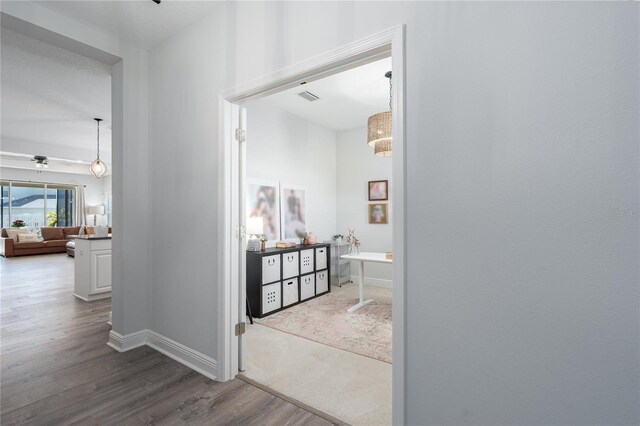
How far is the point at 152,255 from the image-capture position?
9.56 feet

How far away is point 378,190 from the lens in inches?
212

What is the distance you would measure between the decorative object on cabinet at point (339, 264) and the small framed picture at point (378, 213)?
0.70 meters

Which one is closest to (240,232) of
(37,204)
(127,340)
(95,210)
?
(127,340)

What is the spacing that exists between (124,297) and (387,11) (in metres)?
3.03

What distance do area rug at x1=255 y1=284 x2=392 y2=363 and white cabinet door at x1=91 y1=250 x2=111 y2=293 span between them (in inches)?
101

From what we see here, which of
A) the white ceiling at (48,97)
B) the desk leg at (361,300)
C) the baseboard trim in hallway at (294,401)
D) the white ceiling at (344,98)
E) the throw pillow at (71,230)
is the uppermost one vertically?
the white ceiling at (48,97)

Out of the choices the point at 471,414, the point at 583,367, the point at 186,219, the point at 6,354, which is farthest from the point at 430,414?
the point at 6,354

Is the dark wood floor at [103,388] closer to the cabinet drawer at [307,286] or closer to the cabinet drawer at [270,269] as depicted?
the cabinet drawer at [270,269]

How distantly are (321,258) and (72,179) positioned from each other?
→ 10892 millimetres

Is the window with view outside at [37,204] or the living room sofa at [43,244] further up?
the window with view outside at [37,204]

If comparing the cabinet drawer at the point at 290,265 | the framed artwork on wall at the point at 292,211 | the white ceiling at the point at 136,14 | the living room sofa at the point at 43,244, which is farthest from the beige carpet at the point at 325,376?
the living room sofa at the point at 43,244

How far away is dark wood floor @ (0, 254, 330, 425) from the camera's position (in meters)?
1.86

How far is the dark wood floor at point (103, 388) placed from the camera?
186cm

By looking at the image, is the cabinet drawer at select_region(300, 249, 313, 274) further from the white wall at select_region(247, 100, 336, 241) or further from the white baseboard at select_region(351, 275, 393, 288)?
the white baseboard at select_region(351, 275, 393, 288)
